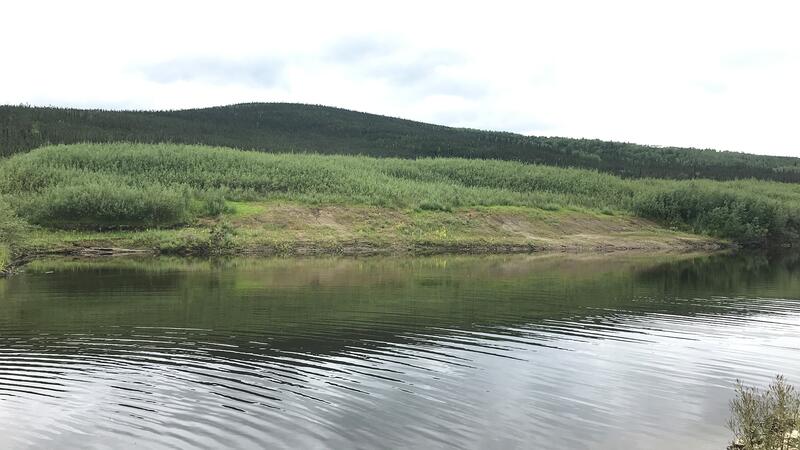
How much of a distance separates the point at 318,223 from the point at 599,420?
236 feet

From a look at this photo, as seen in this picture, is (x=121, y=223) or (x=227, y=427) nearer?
(x=227, y=427)

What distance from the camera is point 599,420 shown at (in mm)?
15312

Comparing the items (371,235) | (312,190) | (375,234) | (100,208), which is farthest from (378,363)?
(312,190)

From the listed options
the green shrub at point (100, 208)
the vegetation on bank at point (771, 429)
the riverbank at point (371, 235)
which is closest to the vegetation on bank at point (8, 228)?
the riverbank at point (371, 235)

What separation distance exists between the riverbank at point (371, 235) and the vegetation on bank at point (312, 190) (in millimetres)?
3186

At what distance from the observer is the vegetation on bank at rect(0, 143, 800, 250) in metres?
77.4

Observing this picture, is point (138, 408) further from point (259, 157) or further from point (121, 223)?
point (259, 157)

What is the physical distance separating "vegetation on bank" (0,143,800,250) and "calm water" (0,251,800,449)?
38213 mm

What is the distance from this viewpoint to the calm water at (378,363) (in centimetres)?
1441

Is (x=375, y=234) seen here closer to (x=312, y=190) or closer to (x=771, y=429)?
(x=312, y=190)

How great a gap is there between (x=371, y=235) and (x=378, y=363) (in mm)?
63287

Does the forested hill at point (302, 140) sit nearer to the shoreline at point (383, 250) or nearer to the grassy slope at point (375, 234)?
the grassy slope at point (375, 234)

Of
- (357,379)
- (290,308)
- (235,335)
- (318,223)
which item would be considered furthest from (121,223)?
(357,379)

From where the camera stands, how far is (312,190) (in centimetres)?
10350
